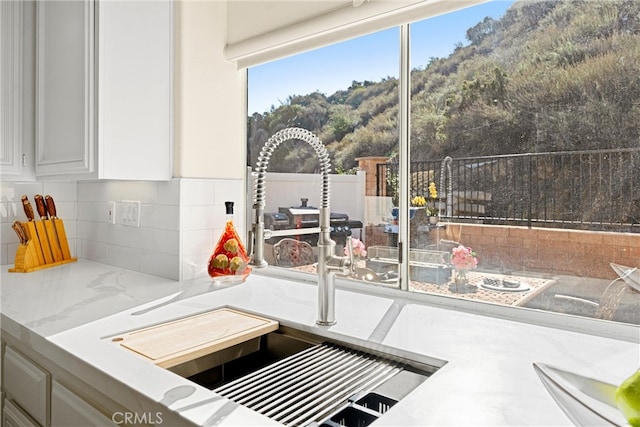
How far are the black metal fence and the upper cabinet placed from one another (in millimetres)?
1058

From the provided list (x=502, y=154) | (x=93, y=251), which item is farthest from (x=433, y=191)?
(x=93, y=251)

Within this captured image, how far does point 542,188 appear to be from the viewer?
48.9 inches

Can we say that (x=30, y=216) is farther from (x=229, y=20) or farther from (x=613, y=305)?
(x=613, y=305)

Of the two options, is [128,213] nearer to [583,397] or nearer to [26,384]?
[26,384]

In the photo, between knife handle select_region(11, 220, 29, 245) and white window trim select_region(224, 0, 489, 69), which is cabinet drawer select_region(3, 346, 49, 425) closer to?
knife handle select_region(11, 220, 29, 245)

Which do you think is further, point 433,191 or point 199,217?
point 199,217

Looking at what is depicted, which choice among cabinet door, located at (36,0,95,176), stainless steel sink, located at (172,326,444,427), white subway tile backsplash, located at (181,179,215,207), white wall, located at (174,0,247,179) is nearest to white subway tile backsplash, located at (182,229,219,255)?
white subway tile backsplash, located at (181,179,215,207)

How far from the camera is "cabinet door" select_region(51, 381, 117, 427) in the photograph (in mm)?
932

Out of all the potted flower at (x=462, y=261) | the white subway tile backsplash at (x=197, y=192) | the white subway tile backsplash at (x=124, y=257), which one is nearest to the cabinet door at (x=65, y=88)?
the white subway tile backsplash at (x=197, y=192)

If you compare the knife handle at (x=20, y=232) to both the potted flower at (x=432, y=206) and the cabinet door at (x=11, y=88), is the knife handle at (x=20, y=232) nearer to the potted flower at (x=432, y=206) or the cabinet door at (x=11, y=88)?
the cabinet door at (x=11, y=88)

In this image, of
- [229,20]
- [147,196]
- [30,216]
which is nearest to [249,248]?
[147,196]

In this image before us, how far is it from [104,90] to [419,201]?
1207 mm

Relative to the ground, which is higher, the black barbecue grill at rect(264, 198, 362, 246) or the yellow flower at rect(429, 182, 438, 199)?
the yellow flower at rect(429, 182, 438, 199)

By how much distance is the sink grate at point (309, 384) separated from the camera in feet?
2.58
